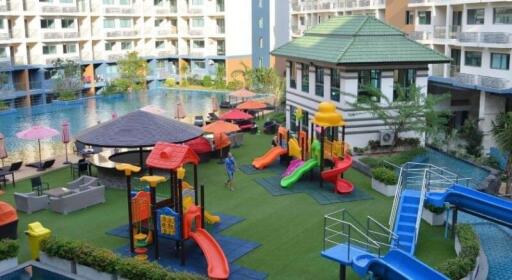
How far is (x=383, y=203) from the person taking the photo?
71.1ft

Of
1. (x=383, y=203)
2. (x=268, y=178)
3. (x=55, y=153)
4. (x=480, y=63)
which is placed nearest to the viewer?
(x=383, y=203)

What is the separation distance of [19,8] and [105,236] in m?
39.7

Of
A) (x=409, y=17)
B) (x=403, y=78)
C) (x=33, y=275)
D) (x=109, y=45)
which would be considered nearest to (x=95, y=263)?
(x=33, y=275)

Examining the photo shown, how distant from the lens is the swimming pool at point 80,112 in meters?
34.6

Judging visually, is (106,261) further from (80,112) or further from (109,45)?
(109,45)

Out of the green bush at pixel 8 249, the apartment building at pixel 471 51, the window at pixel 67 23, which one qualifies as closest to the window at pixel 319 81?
the apartment building at pixel 471 51

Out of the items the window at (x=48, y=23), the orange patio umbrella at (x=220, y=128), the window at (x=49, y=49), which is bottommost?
the orange patio umbrella at (x=220, y=128)

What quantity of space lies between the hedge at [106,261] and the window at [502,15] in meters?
27.5

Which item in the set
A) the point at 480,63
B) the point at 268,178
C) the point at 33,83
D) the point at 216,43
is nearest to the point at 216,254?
the point at 268,178

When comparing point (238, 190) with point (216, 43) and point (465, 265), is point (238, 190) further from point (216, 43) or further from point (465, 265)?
point (216, 43)

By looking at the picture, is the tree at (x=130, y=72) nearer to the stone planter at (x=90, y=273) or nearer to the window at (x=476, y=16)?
the window at (x=476, y=16)

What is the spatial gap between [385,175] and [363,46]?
8643 mm

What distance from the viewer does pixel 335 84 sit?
97.1 feet

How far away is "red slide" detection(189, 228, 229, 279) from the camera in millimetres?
14852
